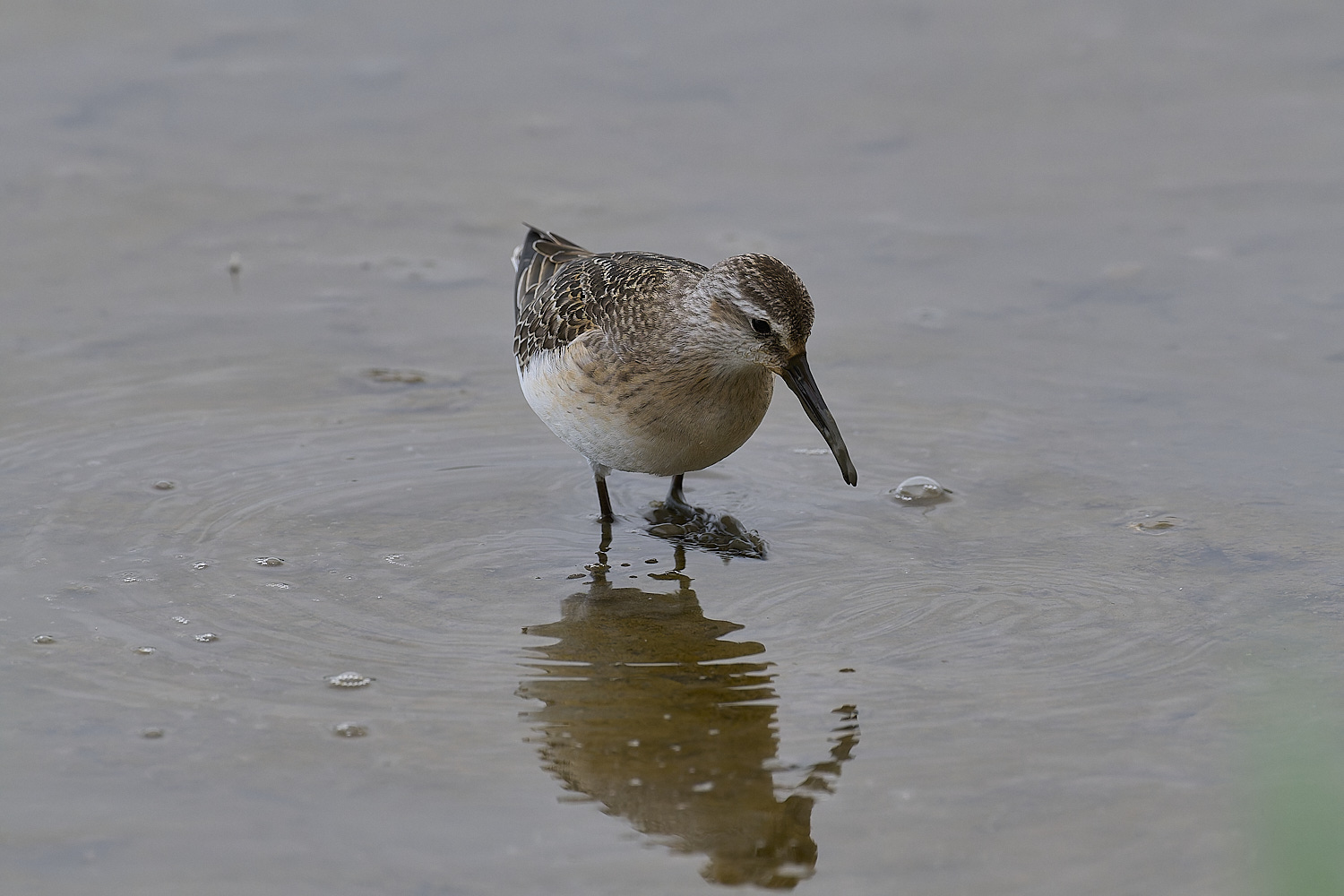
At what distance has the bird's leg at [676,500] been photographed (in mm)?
7043

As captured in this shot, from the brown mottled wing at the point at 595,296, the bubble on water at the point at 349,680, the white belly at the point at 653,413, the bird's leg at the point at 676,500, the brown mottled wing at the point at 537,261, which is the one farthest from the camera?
the brown mottled wing at the point at 537,261

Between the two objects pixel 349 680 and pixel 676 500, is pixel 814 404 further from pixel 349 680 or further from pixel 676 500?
pixel 349 680

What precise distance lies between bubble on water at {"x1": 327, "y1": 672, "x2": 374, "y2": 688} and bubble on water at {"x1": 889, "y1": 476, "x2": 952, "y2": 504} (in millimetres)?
2810

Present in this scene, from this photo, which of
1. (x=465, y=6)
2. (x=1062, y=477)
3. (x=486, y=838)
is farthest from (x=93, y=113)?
(x=486, y=838)

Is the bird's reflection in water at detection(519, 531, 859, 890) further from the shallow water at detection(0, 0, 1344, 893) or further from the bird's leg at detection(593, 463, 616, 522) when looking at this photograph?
the bird's leg at detection(593, 463, 616, 522)

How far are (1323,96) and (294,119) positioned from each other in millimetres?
7889

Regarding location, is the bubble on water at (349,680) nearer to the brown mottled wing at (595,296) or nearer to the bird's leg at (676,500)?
the brown mottled wing at (595,296)

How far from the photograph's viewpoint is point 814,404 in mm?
6082

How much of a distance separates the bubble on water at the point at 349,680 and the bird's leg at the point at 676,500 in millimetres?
2162

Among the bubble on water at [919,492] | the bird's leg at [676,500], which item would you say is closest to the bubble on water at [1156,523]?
the bubble on water at [919,492]

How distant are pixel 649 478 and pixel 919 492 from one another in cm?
143

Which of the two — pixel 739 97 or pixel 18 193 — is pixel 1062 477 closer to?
pixel 739 97

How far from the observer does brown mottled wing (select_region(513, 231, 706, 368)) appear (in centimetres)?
652

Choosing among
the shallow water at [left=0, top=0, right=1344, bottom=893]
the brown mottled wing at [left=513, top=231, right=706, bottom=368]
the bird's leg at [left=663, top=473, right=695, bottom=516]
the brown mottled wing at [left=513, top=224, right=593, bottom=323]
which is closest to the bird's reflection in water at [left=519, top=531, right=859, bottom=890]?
the shallow water at [left=0, top=0, right=1344, bottom=893]
